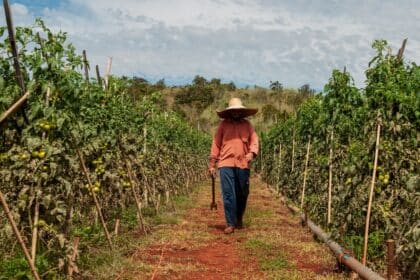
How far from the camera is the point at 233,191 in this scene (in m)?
9.14

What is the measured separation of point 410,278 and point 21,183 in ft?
12.1

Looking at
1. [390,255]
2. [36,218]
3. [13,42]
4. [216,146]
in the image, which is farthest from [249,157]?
[13,42]

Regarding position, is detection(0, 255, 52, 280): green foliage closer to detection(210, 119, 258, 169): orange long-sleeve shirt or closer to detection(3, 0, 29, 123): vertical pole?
detection(3, 0, 29, 123): vertical pole

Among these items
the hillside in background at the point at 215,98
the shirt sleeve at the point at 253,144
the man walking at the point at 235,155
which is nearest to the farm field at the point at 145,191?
the man walking at the point at 235,155

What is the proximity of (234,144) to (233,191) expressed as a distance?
0.85 meters

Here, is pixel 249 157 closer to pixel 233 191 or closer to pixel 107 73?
pixel 233 191

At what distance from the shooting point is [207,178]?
101ft

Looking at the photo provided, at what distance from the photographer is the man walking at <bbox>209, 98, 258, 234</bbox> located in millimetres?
9188

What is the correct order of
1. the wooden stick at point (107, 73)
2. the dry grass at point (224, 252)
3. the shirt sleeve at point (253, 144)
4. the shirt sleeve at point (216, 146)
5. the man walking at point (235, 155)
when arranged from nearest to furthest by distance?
the dry grass at point (224, 252), the wooden stick at point (107, 73), the man walking at point (235, 155), the shirt sleeve at point (253, 144), the shirt sleeve at point (216, 146)

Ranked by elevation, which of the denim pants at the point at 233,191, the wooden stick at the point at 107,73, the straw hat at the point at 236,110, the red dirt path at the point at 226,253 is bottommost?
the red dirt path at the point at 226,253

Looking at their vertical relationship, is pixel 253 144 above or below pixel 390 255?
above

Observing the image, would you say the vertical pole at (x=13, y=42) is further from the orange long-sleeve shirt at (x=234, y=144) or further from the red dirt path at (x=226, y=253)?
the orange long-sleeve shirt at (x=234, y=144)

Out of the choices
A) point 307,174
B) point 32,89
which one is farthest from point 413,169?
point 307,174

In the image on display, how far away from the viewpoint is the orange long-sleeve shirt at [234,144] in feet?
30.8
